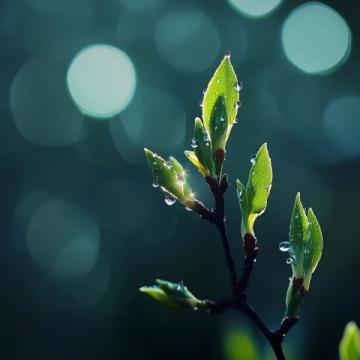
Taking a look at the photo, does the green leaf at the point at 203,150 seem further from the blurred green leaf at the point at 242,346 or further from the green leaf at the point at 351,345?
the blurred green leaf at the point at 242,346

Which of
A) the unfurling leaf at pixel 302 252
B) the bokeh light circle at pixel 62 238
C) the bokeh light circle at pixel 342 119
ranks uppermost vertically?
the unfurling leaf at pixel 302 252

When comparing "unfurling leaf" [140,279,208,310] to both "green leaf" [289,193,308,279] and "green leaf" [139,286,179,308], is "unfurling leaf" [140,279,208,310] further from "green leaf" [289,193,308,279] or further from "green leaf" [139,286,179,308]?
"green leaf" [289,193,308,279]

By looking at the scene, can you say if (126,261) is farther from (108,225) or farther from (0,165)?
(0,165)

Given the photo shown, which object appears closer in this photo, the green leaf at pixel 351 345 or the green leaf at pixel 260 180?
the green leaf at pixel 351 345

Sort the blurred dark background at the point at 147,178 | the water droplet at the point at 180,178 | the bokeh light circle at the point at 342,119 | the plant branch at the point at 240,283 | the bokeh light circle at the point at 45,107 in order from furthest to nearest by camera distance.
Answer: the bokeh light circle at the point at 45,107 < the bokeh light circle at the point at 342,119 < the blurred dark background at the point at 147,178 < the water droplet at the point at 180,178 < the plant branch at the point at 240,283

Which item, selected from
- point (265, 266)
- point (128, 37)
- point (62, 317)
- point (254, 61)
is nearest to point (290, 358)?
point (265, 266)

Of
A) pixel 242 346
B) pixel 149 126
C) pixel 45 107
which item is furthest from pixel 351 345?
pixel 45 107

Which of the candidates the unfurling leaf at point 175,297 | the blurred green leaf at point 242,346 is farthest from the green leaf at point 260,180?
the blurred green leaf at point 242,346
